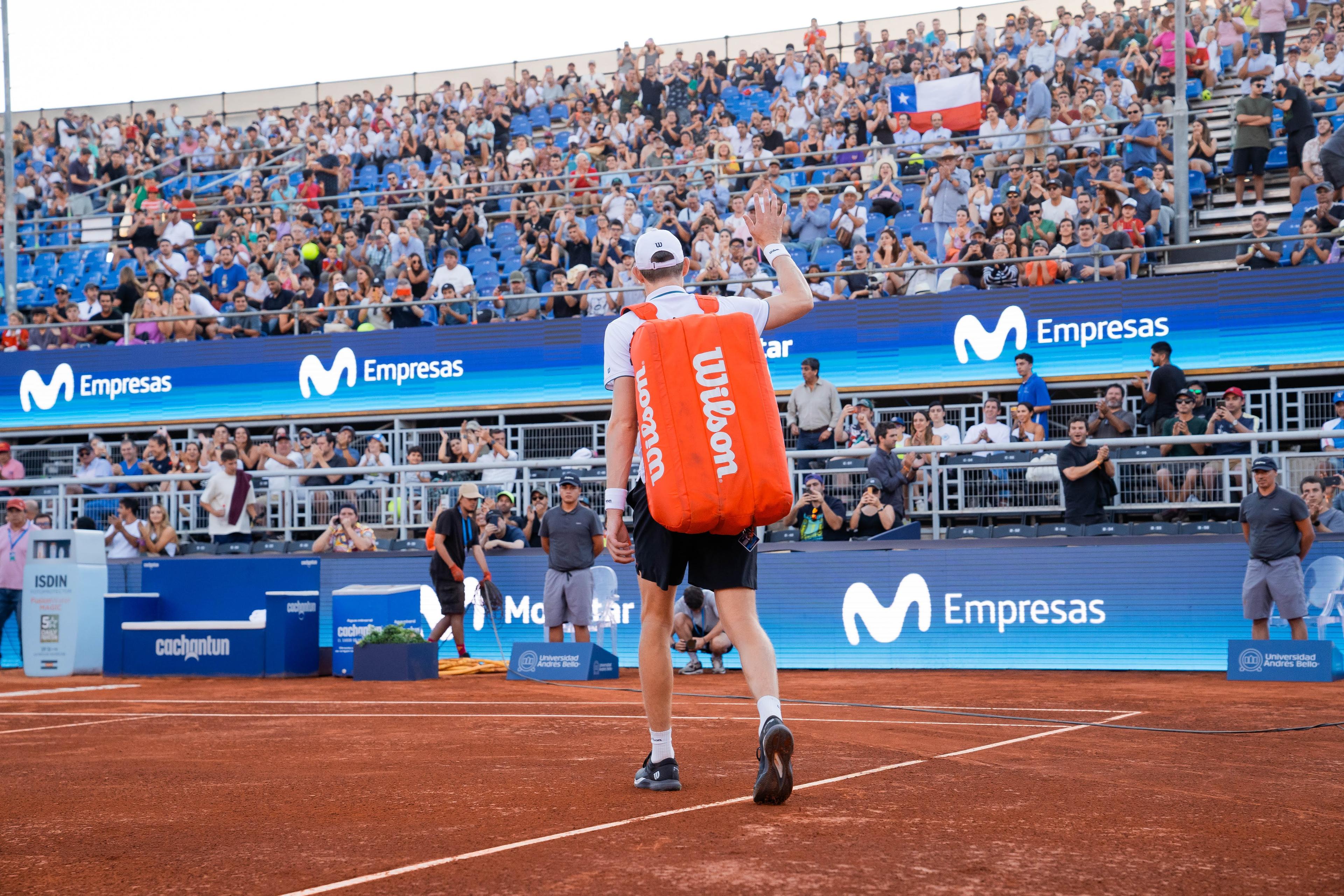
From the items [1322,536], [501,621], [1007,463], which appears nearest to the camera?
[1322,536]

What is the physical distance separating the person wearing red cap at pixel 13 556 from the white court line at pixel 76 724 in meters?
7.74

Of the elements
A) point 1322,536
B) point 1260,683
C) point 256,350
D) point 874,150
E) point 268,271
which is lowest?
point 1260,683

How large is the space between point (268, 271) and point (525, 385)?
5.84m

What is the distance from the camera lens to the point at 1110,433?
47.7 ft

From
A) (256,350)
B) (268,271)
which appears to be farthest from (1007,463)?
(268,271)

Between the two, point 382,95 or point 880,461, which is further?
point 382,95

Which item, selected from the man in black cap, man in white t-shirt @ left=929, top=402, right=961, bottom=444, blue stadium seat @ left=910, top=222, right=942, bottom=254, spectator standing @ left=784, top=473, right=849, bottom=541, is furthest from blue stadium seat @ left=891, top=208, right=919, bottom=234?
the man in black cap

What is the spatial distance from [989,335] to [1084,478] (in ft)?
12.6

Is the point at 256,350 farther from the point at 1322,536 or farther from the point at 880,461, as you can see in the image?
the point at 1322,536

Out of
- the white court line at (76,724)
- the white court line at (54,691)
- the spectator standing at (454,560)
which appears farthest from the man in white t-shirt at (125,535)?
the white court line at (76,724)

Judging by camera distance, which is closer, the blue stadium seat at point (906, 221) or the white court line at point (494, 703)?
the white court line at point (494, 703)

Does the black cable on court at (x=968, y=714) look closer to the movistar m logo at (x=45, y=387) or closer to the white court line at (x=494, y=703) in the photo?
the white court line at (x=494, y=703)

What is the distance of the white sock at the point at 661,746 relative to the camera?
17.1 feet

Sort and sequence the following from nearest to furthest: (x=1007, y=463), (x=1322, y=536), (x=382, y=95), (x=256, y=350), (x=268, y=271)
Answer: (x=1322, y=536)
(x=1007, y=463)
(x=256, y=350)
(x=268, y=271)
(x=382, y=95)
